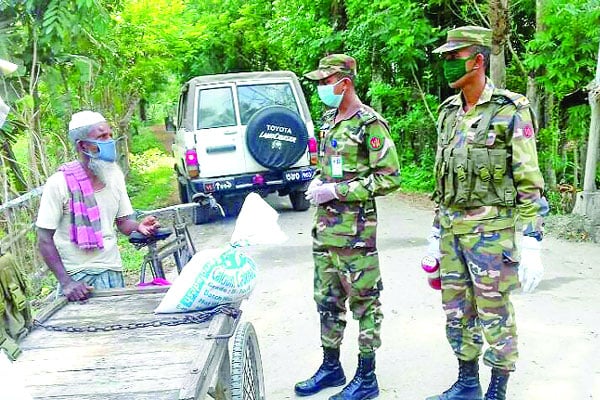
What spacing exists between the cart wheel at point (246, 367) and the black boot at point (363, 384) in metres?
0.62

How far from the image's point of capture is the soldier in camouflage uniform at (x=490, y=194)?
3191mm

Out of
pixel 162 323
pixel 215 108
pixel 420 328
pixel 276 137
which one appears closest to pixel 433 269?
pixel 420 328

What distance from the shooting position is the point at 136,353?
2504mm

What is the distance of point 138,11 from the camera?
39.3ft

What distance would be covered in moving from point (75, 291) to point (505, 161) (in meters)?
2.21

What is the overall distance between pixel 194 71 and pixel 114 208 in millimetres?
16701

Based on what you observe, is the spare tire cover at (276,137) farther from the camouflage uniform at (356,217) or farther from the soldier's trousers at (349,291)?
the soldier's trousers at (349,291)

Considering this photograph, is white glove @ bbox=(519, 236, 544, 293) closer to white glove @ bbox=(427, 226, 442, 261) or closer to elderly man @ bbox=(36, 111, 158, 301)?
white glove @ bbox=(427, 226, 442, 261)

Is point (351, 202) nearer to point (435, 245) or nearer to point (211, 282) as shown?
point (435, 245)

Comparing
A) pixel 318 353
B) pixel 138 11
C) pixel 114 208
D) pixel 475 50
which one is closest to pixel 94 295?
pixel 114 208

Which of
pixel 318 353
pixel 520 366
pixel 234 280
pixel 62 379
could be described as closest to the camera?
pixel 62 379

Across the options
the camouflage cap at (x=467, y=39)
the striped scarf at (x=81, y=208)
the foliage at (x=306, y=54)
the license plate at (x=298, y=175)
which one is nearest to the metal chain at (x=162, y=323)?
the striped scarf at (x=81, y=208)

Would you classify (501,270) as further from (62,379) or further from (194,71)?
(194,71)

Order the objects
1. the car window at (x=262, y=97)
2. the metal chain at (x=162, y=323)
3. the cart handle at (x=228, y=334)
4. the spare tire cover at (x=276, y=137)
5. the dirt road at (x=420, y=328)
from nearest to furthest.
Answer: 1. the cart handle at (x=228, y=334)
2. the metal chain at (x=162, y=323)
3. the dirt road at (x=420, y=328)
4. the spare tire cover at (x=276, y=137)
5. the car window at (x=262, y=97)
